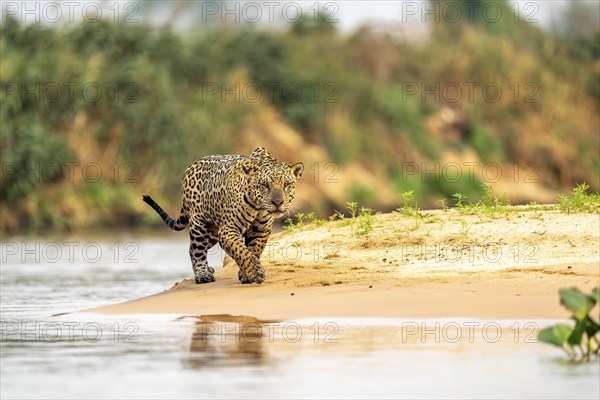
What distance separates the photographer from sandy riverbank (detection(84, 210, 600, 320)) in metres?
13.9

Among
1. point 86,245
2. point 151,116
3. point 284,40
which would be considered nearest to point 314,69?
point 284,40

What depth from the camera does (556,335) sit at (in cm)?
1121

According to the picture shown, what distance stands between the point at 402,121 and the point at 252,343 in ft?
106

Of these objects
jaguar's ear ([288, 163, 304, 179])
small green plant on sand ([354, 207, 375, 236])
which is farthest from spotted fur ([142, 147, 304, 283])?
small green plant on sand ([354, 207, 375, 236])

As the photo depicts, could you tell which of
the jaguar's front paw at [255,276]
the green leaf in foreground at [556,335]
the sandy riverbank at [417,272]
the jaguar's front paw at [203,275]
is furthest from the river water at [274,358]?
the jaguar's front paw at [255,276]

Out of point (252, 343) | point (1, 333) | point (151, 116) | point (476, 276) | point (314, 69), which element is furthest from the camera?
point (314, 69)

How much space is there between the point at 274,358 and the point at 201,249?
18.2 feet

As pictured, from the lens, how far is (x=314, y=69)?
46031mm

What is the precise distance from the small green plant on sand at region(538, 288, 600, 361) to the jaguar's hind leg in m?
5.92

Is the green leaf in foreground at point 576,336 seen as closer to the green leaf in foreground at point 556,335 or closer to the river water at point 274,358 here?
the green leaf in foreground at point 556,335

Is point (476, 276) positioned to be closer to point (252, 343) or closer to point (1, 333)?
point (252, 343)

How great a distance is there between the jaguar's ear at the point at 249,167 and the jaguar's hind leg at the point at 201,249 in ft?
3.51

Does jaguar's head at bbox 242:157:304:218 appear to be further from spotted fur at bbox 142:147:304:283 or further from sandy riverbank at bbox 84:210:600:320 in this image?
sandy riverbank at bbox 84:210:600:320

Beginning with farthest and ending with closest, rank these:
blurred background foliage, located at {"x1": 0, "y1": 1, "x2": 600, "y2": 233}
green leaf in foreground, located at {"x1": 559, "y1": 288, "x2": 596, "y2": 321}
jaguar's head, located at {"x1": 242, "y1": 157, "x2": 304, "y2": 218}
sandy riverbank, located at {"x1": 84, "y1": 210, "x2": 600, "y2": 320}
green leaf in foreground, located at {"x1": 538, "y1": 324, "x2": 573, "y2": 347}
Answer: blurred background foliage, located at {"x1": 0, "y1": 1, "x2": 600, "y2": 233}
jaguar's head, located at {"x1": 242, "y1": 157, "x2": 304, "y2": 218}
sandy riverbank, located at {"x1": 84, "y1": 210, "x2": 600, "y2": 320}
green leaf in foreground, located at {"x1": 559, "y1": 288, "x2": 596, "y2": 321}
green leaf in foreground, located at {"x1": 538, "y1": 324, "x2": 573, "y2": 347}
